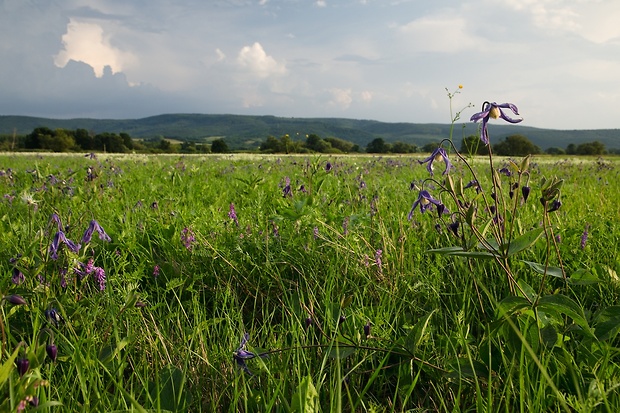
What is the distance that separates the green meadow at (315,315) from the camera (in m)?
1.61

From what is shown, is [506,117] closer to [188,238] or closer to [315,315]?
[315,315]

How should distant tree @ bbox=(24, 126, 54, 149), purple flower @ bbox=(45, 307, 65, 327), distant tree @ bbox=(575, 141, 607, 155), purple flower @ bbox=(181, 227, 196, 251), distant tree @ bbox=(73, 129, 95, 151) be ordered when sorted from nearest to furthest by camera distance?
1. purple flower @ bbox=(45, 307, 65, 327)
2. purple flower @ bbox=(181, 227, 196, 251)
3. distant tree @ bbox=(575, 141, 607, 155)
4. distant tree @ bbox=(24, 126, 54, 149)
5. distant tree @ bbox=(73, 129, 95, 151)

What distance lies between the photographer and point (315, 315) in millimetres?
2295

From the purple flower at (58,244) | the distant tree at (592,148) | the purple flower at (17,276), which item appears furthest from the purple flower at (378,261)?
the distant tree at (592,148)

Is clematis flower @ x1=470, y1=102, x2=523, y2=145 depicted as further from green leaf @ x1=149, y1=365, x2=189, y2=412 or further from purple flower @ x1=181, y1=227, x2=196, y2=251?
purple flower @ x1=181, y1=227, x2=196, y2=251

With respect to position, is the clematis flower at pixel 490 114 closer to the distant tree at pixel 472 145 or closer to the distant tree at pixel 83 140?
the distant tree at pixel 472 145

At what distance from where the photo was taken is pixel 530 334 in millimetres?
1712

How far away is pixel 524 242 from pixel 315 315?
1.03m

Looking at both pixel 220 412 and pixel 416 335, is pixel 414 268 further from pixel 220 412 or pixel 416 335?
pixel 220 412

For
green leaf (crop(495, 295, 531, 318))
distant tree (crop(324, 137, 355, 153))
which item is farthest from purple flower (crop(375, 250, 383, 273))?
distant tree (crop(324, 137, 355, 153))

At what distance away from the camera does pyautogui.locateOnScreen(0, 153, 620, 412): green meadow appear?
1.61 m

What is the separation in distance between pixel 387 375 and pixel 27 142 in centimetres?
10588

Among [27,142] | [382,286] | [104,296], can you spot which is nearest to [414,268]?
[382,286]

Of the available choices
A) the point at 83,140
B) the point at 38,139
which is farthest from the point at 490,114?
the point at 83,140
